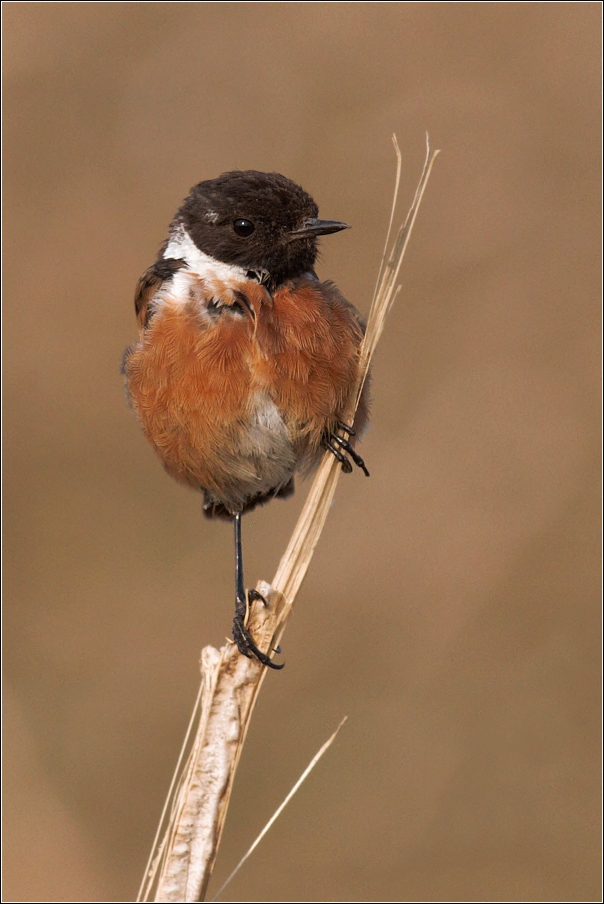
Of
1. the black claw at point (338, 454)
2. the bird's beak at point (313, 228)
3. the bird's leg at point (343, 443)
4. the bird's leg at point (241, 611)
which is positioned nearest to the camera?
the bird's leg at point (241, 611)

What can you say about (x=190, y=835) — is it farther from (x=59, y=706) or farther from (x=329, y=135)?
(x=329, y=135)

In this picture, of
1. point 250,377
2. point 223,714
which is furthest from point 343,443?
point 223,714

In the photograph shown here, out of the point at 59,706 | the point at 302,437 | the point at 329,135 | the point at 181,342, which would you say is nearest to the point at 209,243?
the point at 181,342

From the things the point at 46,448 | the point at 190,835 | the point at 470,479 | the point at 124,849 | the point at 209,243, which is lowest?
the point at 124,849

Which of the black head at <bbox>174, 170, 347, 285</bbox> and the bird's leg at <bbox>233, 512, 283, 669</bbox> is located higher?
A: the black head at <bbox>174, 170, 347, 285</bbox>

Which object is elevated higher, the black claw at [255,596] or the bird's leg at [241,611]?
the black claw at [255,596]

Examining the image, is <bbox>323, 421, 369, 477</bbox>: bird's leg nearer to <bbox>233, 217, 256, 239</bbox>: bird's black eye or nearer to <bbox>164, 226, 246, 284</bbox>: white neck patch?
<bbox>164, 226, 246, 284</bbox>: white neck patch

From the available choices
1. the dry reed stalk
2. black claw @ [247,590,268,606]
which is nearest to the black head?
the dry reed stalk

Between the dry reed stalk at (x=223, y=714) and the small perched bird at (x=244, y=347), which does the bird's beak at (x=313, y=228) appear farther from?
the dry reed stalk at (x=223, y=714)

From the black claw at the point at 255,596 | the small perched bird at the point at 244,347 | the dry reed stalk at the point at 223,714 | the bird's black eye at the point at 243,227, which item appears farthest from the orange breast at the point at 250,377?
the black claw at the point at 255,596
